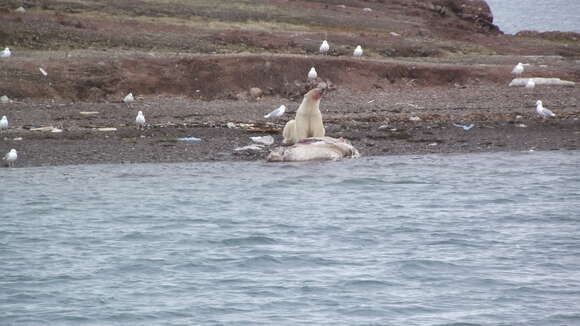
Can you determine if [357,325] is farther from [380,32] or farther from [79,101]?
[380,32]

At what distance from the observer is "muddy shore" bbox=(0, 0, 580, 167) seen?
22938mm

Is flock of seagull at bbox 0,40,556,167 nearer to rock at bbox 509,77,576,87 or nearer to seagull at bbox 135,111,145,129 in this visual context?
seagull at bbox 135,111,145,129

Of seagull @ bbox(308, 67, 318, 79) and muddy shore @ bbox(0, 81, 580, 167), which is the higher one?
seagull @ bbox(308, 67, 318, 79)

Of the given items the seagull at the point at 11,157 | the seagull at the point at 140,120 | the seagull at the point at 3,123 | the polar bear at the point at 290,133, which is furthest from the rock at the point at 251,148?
the seagull at the point at 3,123

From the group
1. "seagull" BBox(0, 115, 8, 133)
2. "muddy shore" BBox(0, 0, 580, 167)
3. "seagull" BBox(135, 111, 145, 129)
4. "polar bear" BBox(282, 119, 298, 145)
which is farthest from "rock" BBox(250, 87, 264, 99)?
"seagull" BBox(0, 115, 8, 133)

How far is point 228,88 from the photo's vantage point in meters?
27.5

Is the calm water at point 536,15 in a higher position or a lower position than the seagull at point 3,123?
higher

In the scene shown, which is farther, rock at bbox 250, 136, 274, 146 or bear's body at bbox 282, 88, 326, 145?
rock at bbox 250, 136, 274, 146

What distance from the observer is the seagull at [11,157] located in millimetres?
20359

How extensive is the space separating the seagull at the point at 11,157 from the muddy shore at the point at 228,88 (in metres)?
0.25

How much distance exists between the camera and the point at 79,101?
2609 centimetres

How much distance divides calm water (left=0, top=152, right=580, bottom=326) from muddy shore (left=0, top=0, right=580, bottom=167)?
4.21 feet

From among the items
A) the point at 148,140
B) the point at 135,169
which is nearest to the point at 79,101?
the point at 148,140

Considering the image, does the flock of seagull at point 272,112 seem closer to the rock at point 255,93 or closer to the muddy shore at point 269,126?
the muddy shore at point 269,126
